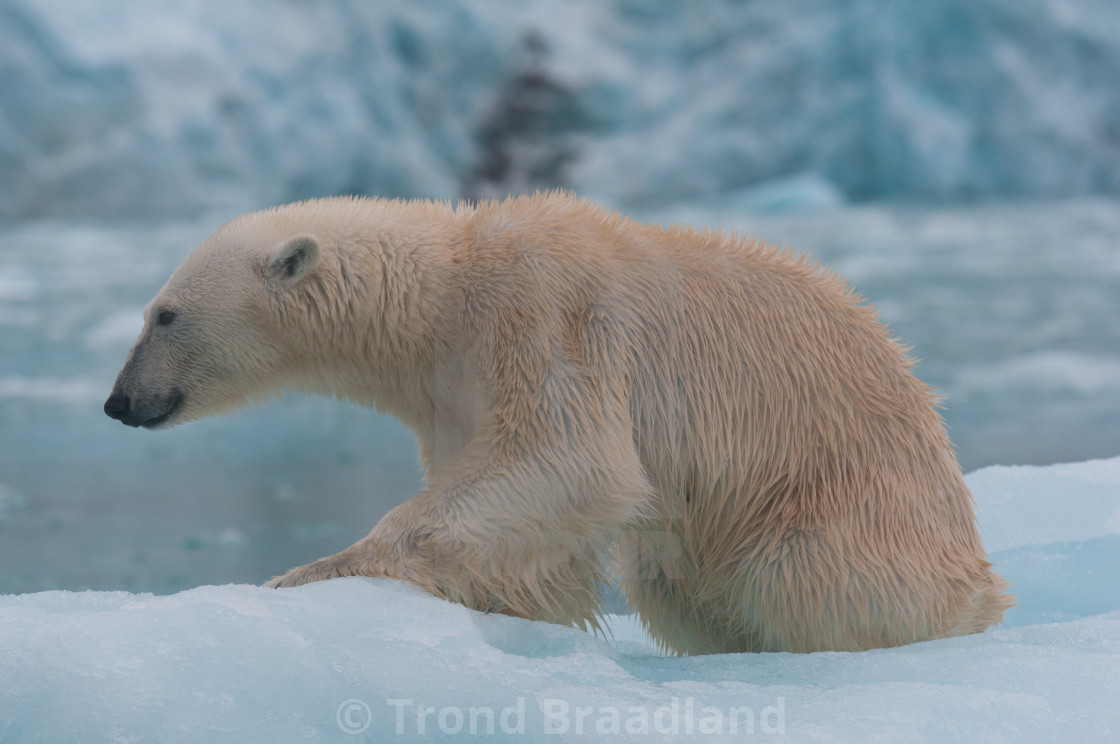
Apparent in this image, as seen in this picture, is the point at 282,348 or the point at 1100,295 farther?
the point at 1100,295

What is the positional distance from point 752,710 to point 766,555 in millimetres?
429

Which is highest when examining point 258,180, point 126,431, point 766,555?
point 258,180

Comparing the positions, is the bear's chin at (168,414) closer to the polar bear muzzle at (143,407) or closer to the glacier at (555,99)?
the polar bear muzzle at (143,407)

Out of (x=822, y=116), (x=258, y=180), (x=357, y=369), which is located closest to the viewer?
(x=357, y=369)

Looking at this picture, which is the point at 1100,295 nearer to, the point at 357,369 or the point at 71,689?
the point at 357,369

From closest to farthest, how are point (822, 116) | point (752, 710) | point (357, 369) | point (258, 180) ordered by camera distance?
point (752, 710), point (357, 369), point (258, 180), point (822, 116)

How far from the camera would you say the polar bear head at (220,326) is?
2148 millimetres

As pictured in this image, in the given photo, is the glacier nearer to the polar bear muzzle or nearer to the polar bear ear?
the polar bear muzzle

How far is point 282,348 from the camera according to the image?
2.19m

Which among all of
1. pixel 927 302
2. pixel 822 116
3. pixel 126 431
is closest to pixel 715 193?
pixel 822 116

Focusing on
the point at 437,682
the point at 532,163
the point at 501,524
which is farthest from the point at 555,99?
the point at 437,682

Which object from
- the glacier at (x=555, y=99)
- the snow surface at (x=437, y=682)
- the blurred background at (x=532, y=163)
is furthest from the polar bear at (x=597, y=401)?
the glacier at (x=555, y=99)

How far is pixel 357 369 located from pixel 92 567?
311 cm

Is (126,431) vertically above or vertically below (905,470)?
above
